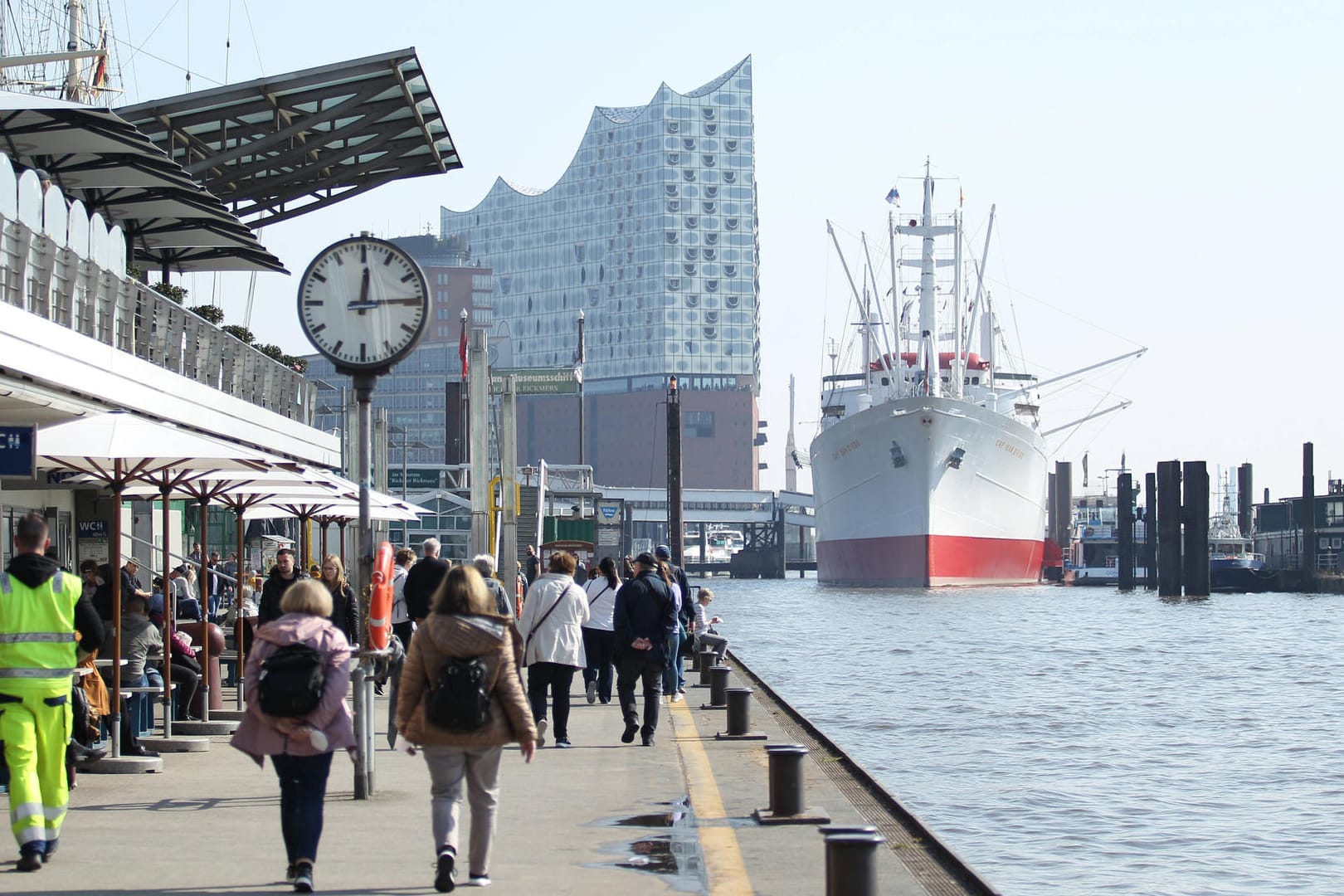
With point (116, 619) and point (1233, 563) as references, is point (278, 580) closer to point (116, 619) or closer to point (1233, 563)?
point (116, 619)

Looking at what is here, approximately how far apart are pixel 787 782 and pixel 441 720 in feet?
10.5

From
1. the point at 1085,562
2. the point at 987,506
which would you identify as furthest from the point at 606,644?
the point at 1085,562

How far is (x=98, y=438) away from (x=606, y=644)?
24.1 feet

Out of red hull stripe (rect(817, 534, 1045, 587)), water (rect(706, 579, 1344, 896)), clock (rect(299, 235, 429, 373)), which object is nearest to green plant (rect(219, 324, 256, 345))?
water (rect(706, 579, 1344, 896))

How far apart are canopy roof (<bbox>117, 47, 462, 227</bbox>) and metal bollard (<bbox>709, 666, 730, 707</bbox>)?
12.9 meters

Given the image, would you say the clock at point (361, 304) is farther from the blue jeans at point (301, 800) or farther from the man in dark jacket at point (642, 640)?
the man in dark jacket at point (642, 640)

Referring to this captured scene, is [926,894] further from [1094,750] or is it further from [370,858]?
[1094,750]

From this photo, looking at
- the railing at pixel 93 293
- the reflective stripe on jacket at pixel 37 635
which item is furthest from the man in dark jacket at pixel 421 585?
the reflective stripe on jacket at pixel 37 635

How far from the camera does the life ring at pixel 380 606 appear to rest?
37.0 ft

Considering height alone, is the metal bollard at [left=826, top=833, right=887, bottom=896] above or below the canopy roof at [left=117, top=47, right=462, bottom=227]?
below

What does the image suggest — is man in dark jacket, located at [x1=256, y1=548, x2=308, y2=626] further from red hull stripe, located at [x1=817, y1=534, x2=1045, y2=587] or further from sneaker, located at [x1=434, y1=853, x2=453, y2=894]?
red hull stripe, located at [x1=817, y1=534, x2=1045, y2=587]

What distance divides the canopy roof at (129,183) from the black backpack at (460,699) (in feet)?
43.9

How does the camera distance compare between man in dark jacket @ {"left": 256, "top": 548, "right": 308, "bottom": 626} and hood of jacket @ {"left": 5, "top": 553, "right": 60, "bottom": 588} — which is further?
man in dark jacket @ {"left": 256, "top": 548, "right": 308, "bottom": 626}

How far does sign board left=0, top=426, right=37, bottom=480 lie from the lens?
11406 mm
